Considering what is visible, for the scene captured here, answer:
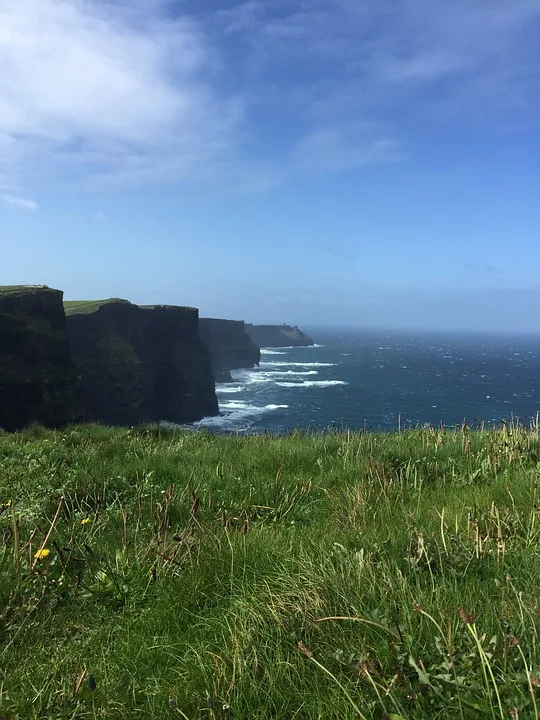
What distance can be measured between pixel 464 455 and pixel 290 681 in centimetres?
510

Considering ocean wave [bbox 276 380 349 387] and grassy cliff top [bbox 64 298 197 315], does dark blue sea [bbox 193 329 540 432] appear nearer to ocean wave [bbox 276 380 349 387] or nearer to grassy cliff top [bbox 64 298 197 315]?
ocean wave [bbox 276 380 349 387]

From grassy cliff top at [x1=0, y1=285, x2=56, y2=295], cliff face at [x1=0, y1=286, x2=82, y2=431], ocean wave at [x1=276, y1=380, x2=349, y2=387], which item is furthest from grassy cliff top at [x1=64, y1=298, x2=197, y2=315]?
ocean wave at [x1=276, y1=380, x2=349, y2=387]

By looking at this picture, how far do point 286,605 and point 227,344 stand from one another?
448ft

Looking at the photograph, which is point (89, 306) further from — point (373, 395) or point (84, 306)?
point (373, 395)

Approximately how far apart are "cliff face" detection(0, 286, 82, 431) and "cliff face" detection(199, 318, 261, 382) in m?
73.8

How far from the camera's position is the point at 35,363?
2100 inches

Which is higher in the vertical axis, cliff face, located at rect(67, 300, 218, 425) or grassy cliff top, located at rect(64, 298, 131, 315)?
grassy cliff top, located at rect(64, 298, 131, 315)

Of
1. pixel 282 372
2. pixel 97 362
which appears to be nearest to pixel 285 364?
pixel 282 372

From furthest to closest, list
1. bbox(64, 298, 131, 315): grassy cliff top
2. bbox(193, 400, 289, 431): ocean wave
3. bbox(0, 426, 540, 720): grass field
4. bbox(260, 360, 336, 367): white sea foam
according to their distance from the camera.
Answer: bbox(260, 360, 336, 367): white sea foam, bbox(64, 298, 131, 315): grassy cliff top, bbox(193, 400, 289, 431): ocean wave, bbox(0, 426, 540, 720): grass field

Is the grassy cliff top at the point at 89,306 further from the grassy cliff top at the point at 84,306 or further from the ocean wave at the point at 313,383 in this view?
the ocean wave at the point at 313,383

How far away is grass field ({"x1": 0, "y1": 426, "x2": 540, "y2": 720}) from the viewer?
2.15 meters

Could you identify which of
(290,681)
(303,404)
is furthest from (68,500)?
(303,404)

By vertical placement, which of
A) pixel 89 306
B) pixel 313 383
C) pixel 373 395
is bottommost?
pixel 373 395

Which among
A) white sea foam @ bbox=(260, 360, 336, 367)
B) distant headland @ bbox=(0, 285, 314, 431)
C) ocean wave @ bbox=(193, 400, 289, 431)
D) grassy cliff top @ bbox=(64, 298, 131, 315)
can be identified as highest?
grassy cliff top @ bbox=(64, 298, 131, 315)
